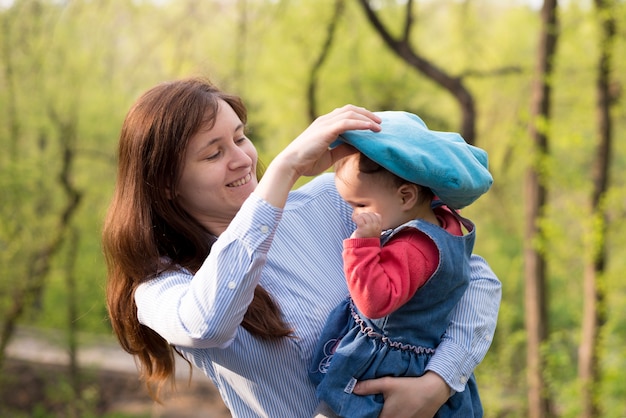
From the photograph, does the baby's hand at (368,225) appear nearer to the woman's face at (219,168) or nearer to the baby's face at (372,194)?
the baby's face at (372,194)

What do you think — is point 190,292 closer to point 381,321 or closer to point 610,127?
point 381,321

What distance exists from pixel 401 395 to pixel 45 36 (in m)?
8.46

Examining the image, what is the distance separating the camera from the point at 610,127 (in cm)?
644

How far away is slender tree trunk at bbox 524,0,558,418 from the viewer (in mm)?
5957

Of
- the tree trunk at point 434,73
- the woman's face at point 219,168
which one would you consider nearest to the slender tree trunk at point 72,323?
the tree trunk at point 434,73

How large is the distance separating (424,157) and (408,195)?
0.38 feet

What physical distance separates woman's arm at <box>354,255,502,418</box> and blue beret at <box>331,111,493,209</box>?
26 centimetres

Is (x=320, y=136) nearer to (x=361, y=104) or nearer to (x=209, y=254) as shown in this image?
(x=209, y=254)

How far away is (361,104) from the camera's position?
9.27m

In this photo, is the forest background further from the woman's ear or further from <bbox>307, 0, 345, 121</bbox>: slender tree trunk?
the woman's ear

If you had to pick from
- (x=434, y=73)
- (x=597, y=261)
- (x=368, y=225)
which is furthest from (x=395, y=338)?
(x=597, y=261)

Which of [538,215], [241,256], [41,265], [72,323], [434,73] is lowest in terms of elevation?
[72,323]

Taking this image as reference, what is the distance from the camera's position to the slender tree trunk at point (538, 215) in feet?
19.5

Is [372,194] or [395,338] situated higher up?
[372,194]
